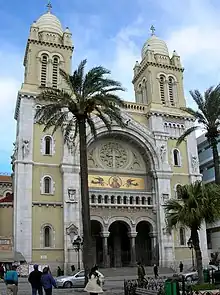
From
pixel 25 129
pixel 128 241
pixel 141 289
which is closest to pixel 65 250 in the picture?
pixel 128 241

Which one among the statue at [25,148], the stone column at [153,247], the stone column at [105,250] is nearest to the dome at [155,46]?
the statue at [25,148]

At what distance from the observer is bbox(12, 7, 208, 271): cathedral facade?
38688 millimetres

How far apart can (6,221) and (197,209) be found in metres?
32.1

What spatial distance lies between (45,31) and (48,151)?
15761 mm

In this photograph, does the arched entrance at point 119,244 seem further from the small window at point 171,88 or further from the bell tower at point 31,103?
the small window at point 171,88

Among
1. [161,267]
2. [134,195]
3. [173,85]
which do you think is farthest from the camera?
[173,85]

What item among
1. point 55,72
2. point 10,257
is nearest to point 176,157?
point 55,72

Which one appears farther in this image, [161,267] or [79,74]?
[161,267]

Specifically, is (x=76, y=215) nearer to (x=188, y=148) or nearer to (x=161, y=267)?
(x=161, y=267)

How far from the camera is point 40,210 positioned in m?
38.9

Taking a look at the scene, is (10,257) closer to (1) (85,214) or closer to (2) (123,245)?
(2) (123,245)

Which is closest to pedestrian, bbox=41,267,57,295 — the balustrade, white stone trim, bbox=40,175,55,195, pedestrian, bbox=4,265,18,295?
pedestrian, bbox=4,265,18,295

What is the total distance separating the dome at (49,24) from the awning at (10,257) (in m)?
26.4

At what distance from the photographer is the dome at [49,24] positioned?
159ft
